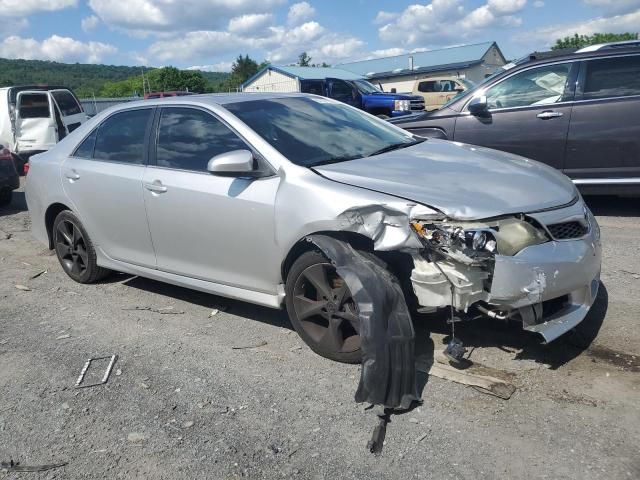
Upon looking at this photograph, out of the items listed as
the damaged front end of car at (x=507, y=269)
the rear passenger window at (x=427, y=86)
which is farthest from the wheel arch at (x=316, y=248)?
the rear passenger window at (x=427, y=86)

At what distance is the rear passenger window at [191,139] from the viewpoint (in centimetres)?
411

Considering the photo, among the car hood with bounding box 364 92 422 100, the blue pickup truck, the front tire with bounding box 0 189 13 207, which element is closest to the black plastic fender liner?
the front tire with bounding box 0 189 13 207

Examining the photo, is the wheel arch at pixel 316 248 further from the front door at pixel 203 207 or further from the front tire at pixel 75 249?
the front tire at pixel 75 249

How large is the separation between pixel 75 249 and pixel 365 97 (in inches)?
696

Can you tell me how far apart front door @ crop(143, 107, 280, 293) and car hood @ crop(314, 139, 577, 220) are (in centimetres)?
54

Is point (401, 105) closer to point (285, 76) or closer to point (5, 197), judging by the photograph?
point (5, 197)

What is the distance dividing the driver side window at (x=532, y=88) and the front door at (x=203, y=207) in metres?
3.99

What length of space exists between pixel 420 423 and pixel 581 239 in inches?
54.9

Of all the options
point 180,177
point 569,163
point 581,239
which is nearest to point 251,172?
point 180,177

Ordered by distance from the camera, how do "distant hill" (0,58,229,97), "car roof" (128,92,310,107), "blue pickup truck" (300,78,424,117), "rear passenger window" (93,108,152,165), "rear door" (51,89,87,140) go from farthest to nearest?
"distant hill" (0,58,229,97) < "blue pickup truck" (300,78,424,117) < "rear door" (51,89,87,140) < "rear passenger window" (93,108,152,165) < "car roof" (128,92,310,107)

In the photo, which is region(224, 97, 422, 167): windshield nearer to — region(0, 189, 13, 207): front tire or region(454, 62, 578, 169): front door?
region(454, 62, 578, 169): front door

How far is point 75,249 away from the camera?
5.41 meters

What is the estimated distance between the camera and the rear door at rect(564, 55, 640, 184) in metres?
6.07

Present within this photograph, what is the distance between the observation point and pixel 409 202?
3182 mm
